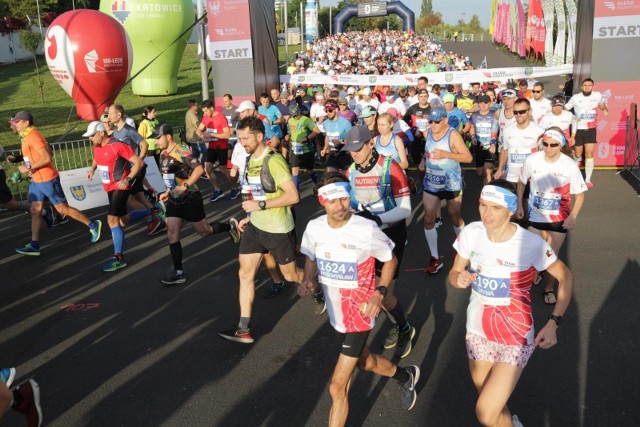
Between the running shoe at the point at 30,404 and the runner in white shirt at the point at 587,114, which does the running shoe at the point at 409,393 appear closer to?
the running shoe at the point at 30,404

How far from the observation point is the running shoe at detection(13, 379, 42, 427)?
12.6 ft

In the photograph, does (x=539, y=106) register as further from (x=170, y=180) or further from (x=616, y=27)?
(x=170, y=180)

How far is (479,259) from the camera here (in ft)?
11.5

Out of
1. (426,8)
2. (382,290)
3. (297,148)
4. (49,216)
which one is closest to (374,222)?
(382,290)

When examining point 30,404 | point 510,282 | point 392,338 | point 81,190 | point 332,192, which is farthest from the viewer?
point 81,190

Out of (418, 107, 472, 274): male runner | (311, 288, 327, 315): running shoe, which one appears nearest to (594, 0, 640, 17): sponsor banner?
(418, 107, 472, 274): male runner

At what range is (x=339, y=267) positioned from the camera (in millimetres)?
3744

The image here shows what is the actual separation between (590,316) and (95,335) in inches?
199

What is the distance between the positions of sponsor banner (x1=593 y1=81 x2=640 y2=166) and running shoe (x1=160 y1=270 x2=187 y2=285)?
422 inches

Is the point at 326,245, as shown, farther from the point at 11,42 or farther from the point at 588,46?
the point at 11,42

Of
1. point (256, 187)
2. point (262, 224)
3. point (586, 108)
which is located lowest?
point (262, 224)

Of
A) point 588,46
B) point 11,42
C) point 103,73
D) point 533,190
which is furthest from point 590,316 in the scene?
point 11,42

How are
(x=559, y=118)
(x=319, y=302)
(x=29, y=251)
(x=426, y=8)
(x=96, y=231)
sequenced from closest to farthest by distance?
(x=319, y=302), (x=29, y=251), (x=96, y=231), (x=559, y=118), (x=426, y=8)

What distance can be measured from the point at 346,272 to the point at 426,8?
14493 cm
